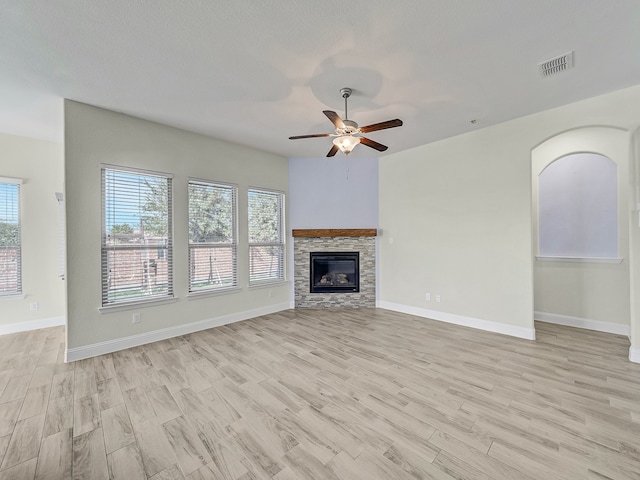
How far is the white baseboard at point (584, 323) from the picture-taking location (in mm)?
3777

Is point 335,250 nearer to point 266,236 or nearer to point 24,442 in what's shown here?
point 266,236

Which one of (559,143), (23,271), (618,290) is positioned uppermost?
(559,143)

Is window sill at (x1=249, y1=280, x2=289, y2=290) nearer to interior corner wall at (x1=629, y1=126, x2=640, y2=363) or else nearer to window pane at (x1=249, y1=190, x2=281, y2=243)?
window pane at (x1=249, y1=190, x2=281, y2=243)

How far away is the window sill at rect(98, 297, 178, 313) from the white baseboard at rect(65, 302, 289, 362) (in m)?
0.36

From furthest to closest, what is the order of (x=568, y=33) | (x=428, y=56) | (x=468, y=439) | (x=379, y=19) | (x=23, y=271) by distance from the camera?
(x=23, y=271) < (x=428, y=56) < (x=568, y=33) < (x=379, y=19) < (x=468, y=439)

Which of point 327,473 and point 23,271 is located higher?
point 23,271

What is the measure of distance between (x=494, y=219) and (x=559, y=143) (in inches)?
64.1

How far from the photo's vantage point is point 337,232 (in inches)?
210

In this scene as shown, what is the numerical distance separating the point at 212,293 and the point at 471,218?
4.15 meters

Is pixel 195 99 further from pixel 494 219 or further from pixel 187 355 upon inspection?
pixel 494 219

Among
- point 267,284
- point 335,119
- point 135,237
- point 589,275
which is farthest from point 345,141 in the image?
point 589,275

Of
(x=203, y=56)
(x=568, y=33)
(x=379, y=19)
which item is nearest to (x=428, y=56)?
(x=379, y=19)

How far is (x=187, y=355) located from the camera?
3246 millimetres

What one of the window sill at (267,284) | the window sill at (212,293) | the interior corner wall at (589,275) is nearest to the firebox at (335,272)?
the window sill at (267,284)
